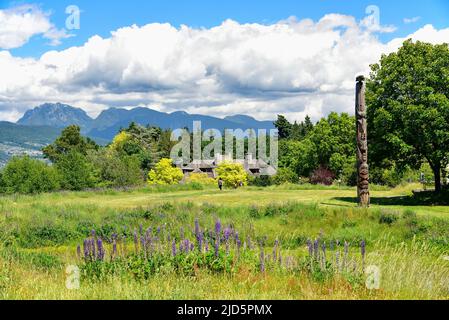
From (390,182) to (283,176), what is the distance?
15.7 metres

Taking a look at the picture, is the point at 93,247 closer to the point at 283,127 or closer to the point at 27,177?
the point at 27,177

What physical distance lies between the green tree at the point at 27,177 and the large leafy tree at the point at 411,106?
128 ft

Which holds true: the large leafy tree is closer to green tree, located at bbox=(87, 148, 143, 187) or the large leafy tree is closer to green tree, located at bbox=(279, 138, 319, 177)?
green tree, located at bbox=(279, 138, 319, 177)

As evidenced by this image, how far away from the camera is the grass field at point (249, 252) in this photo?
633 cm

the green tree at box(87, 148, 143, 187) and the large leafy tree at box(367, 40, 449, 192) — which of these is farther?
the green tree at box(87, 148, 143, 187)

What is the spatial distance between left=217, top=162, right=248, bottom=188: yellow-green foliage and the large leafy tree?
3461cm

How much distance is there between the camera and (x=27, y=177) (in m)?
55.8

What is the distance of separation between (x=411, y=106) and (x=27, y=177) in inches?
1786

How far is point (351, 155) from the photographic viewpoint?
5288 centimetres

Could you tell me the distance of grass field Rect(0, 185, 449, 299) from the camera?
20.8 feet

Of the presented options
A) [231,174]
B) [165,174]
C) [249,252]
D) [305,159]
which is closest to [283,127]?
[165,174]

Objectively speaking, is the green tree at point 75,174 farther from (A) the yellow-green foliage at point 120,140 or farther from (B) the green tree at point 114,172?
(A) the yellow-green foliage at point 120,140

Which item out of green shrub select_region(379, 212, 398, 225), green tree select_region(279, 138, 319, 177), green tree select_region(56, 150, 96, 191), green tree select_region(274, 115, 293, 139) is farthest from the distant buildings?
green shrub select_region(379, 212, 398, 225)
